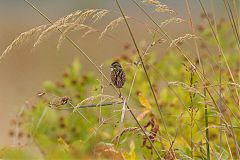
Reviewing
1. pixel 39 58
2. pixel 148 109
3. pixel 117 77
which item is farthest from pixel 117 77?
pixel 39 58

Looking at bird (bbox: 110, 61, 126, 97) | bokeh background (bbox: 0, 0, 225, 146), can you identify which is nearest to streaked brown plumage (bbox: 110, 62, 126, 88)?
bird (bbox: 110, 61, 126, 97)

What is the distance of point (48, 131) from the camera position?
5.15 metres

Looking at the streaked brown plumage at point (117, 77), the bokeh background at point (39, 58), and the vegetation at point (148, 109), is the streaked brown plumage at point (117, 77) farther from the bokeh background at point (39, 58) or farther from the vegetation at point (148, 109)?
the bokeh background at point (39, 58)

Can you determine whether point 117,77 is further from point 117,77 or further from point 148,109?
point 148,109

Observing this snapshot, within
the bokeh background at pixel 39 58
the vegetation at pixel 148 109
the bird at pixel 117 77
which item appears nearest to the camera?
the bird at pixel 117 77

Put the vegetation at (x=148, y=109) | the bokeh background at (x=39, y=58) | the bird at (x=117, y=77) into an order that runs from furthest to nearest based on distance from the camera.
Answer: the bokeh background at (x=39, y=58), the vegetation at (x=148, y=109), the bird at (x=117, y=77)

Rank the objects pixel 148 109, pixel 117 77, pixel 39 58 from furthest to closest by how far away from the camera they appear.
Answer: pixel 39 58 < pixel 148 109 < pixel 117 77

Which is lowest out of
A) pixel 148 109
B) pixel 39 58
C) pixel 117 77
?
pixel 39 58

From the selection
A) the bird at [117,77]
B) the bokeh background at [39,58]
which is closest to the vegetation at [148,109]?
the bird at [117,77]

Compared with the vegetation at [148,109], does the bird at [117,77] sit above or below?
above

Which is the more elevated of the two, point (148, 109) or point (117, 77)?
point (117, 77)

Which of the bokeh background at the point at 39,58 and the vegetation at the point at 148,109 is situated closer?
the vegetation at the point at 148,109

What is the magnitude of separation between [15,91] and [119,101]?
6999 millimetres

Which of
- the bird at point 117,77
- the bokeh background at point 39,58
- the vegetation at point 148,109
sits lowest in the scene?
the bokeh background at point 39,58
